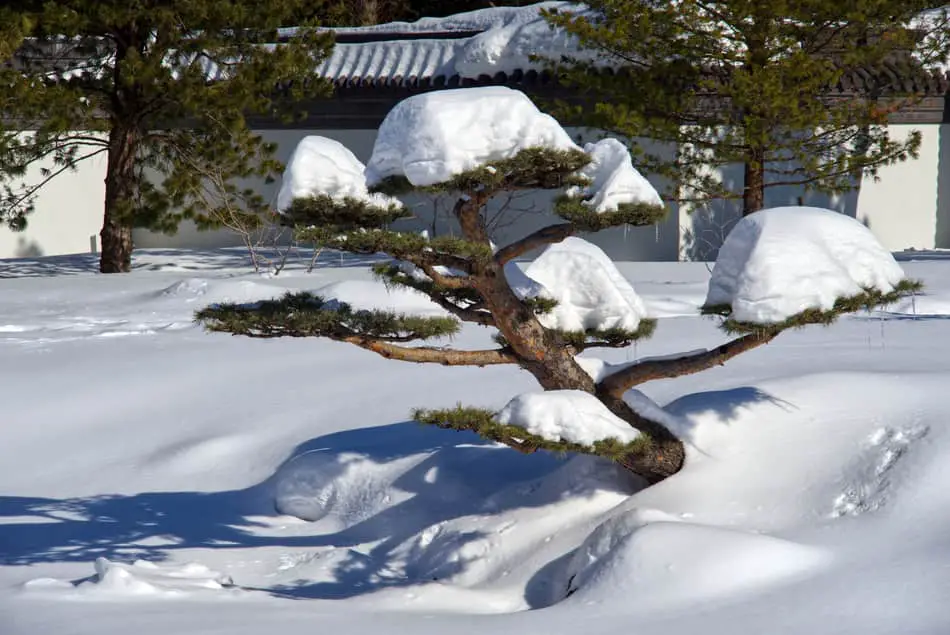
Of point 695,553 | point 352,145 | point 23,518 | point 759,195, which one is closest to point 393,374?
point 23,518

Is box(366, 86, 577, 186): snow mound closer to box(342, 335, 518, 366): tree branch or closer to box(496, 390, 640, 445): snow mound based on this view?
box(342, 335, 518, 366): tree branch

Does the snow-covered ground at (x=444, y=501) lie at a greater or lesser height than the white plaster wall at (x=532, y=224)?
lesser

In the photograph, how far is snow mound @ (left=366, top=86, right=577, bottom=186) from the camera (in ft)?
14.5

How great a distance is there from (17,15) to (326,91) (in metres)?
3.24

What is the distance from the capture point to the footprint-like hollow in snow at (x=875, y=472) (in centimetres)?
475

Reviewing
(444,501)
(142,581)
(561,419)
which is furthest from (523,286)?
(142,581)

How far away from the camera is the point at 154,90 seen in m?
12.1

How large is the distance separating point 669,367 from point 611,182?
96 cm

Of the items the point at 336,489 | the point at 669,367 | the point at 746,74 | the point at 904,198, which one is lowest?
the point at 336,489

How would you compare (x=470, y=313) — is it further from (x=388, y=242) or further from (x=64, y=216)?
(x=64, y=216)

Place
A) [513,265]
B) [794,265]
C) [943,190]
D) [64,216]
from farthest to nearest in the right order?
[64,216] → [943,190] → [513,265] → [794,265]

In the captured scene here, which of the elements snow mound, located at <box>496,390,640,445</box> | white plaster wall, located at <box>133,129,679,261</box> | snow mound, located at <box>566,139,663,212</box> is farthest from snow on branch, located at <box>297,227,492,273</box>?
white plaster wall, located at <box>133,129,679,261</box>

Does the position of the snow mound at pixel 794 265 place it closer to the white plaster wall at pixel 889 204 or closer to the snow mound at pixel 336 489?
the snow mound at pixel 336 489

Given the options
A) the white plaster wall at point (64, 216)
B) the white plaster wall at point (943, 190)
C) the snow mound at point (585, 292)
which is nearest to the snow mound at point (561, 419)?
the snow mound at point (585, 292)
